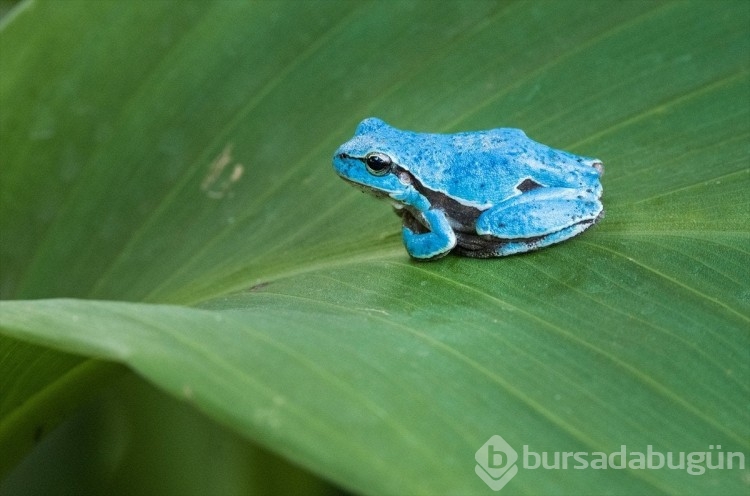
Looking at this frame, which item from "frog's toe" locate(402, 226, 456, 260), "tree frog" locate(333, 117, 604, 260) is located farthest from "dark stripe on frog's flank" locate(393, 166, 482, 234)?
"frog's toe" locate(402, 226, 456, 260)

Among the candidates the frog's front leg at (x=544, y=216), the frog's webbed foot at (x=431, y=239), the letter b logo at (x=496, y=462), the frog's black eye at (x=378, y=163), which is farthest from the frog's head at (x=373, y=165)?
the letter b logo at (x=496, y=462)

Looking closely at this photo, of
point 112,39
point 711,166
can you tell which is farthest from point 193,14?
point 711,166

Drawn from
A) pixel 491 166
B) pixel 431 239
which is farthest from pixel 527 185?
pixel 431 239

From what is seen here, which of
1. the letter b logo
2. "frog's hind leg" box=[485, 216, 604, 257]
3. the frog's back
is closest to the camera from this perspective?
the letter b logo

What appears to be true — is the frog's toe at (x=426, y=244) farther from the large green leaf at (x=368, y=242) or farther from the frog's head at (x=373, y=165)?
the frog's head at (x=373, y=165)

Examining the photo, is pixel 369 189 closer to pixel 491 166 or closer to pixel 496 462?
pixel 491 166

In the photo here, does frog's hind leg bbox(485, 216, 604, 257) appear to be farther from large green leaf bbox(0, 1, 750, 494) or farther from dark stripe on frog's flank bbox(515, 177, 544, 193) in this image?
dark stripe on frog's flank bbox(515, 177, 544, 193)

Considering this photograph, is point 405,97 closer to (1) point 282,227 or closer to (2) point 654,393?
(1) point 282,227
